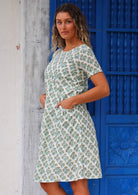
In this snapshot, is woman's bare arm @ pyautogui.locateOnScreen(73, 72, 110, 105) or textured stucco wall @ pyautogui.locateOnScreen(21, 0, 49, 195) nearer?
woman's bare arm @ pyautogui.locateOnScreen(73, 72, 110, 105)

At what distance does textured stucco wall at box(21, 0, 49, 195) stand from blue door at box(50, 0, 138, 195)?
0.36 metres

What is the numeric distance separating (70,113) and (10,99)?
3.20ft

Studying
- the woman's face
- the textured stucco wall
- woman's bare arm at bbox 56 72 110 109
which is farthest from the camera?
the textured stucco wall

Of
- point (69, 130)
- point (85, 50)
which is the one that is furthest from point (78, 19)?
point (69, 130)

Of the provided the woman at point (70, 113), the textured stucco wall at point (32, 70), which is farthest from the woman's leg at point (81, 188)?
the textured stucco wall at point (32, 70)

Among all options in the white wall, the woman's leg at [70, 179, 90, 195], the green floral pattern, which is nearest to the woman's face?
the green floral pattern

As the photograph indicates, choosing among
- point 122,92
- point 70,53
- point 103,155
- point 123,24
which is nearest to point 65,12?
point 70,53

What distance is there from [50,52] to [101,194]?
4.85 ft

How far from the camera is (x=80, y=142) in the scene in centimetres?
249

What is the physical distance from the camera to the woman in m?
2.49

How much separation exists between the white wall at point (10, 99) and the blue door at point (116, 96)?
57cm

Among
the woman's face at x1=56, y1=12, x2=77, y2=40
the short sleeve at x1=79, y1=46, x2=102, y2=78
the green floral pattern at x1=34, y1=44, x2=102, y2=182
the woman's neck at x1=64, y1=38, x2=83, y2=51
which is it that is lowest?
the green floral pattern at x1=34, y1=44, x2=102, y2=182

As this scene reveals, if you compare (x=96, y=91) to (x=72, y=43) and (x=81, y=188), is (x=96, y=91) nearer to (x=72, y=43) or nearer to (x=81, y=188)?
(x=72, y=43)

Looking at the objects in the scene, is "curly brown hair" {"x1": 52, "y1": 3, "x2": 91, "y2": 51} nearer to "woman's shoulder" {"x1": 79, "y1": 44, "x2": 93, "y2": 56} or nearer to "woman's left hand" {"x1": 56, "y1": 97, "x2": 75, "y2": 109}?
"woman's shoulder" {"x1": 79, "y1": 44, "x2": 93, "y2": 56}
